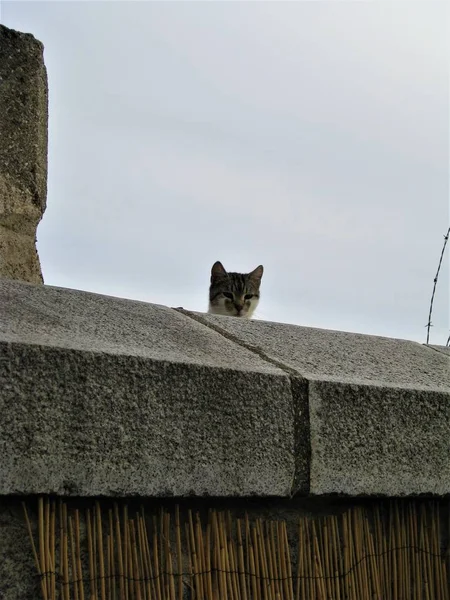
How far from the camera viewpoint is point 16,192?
2826mm

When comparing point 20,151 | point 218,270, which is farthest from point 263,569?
point 218,270

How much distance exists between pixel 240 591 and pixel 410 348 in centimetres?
108

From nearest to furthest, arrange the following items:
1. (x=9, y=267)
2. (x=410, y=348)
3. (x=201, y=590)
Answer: (x=201, y=590), (x=410, y=348), (x=9, y=267)

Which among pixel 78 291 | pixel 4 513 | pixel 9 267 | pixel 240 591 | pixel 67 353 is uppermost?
pixel 9 267

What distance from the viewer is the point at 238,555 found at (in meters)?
1.89

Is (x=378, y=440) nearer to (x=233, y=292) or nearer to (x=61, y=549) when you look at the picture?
(x=61, y=549)

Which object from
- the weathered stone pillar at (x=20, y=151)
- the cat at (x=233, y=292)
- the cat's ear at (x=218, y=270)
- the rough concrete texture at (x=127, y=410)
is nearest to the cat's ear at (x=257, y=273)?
the cat at (x=233, y=292)

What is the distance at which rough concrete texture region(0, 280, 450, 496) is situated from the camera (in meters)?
1.59

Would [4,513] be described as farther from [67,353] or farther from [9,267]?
[9,267]

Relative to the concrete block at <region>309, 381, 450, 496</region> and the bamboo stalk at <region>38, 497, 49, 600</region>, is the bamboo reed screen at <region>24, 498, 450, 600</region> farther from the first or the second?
the concrete block at <region>309, 381, 450, 496</region>

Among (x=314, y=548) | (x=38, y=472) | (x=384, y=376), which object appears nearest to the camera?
(x=38, y=472)

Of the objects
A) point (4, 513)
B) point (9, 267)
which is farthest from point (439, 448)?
point (9, 267)

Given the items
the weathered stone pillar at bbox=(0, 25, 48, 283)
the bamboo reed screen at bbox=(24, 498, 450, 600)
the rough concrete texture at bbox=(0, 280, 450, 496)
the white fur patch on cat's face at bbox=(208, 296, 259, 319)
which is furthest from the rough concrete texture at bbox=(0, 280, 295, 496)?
the white fur patch on cat's face at bbox=(208, 296, 259, 319)

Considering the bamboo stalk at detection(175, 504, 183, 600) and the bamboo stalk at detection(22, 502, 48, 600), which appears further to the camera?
the bamboo stalk at detection(175, 504, 183, 600)
